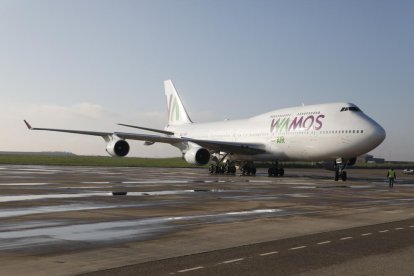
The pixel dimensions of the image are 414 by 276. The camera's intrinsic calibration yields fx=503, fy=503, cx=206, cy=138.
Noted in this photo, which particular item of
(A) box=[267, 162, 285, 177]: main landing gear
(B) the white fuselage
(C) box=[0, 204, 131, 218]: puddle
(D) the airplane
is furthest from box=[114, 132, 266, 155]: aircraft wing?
(C) box=[0, 204, 131, 218]: puddle

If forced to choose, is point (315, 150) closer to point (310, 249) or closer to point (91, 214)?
point (91, 214)

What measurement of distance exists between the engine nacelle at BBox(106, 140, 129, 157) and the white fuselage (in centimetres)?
974

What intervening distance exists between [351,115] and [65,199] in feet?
72.8

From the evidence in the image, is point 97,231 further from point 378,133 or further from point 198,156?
point 198,156

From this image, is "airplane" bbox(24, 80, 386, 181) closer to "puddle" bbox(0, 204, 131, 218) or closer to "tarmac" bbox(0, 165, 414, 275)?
"tarmac" bbox(0, 165, 414, 275)

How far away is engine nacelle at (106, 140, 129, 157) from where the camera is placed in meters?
38.8

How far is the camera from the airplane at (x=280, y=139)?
32906 millimetres

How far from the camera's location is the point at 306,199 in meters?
18.5

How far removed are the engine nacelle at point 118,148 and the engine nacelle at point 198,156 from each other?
16.0 ft

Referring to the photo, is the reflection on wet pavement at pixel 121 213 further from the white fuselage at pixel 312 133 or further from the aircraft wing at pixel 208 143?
the aircraft wing at pixel 208 143

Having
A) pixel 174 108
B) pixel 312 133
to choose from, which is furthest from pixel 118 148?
pixel 174 108

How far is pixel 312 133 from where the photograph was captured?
3488cm

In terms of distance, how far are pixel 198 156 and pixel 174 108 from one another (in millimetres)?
20430

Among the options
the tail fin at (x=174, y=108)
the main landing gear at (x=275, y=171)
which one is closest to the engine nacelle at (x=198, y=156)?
the main landing gear at (x=275, y=171)
